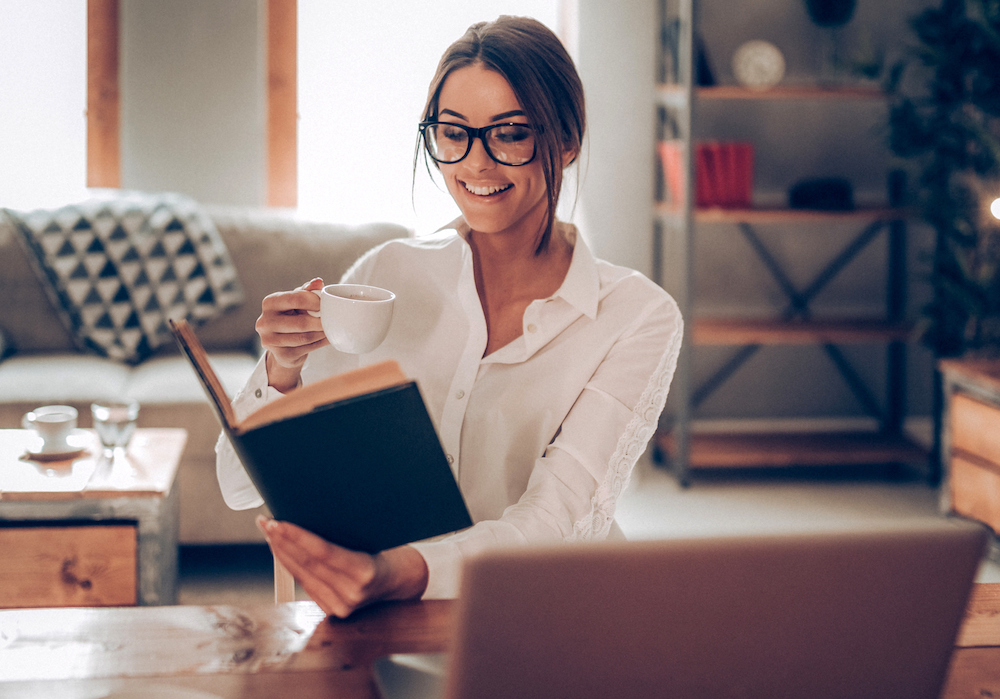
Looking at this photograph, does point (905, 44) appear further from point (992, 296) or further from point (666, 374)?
point (666, 374)

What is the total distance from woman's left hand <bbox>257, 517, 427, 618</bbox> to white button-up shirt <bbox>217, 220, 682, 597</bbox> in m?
0.26

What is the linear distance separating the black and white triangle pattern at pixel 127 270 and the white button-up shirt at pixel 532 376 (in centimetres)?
191

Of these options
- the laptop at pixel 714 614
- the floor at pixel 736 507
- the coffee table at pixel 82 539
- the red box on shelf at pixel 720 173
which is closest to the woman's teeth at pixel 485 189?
the laptop at pixel 714 614

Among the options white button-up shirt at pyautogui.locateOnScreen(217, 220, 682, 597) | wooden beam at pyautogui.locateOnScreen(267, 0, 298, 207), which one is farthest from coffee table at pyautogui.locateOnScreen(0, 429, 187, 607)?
wooden beam at pyautogui.locateOnScreen(267, 0, 298, 207)

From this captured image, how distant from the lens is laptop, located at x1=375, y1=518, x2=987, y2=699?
488 millimetres

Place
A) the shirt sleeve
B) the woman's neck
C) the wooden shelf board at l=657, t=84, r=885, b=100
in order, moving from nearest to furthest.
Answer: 1. the shirt sleeve
2. the woman's neck
3. the wooden shelf board at l=657, t=84, r=885, b=100

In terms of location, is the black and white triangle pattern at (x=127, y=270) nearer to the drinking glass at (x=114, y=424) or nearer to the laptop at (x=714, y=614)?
the drinking glass at (x=114, y=424)

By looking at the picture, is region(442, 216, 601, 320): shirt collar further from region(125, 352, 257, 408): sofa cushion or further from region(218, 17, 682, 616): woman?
region(125, 352, 257, 408): sofa cushion

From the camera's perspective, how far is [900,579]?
0.51 metres

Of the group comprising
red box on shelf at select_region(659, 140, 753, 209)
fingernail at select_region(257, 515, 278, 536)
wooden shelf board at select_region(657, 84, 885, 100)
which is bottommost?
fingernail at select_region(257, 515, 278, 536)

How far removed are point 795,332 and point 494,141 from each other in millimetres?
2461

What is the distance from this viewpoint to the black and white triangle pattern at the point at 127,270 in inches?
118

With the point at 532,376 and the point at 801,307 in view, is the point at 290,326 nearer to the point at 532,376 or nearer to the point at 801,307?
the point at 532,376

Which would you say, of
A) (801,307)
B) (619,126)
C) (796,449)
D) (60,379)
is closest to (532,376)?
(60,379)
